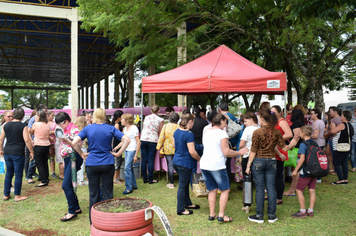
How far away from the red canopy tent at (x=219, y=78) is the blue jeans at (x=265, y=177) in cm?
213

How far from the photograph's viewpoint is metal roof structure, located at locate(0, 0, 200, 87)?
15683 mm

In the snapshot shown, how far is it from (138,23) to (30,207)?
5621 millimetres

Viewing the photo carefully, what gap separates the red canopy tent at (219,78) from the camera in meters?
6.19

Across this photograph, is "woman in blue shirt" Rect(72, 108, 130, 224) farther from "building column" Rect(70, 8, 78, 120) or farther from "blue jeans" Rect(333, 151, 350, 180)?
"building column" Rect(70, 8, 78, 120)

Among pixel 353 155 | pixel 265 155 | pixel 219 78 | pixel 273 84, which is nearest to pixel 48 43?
pixel 219 78

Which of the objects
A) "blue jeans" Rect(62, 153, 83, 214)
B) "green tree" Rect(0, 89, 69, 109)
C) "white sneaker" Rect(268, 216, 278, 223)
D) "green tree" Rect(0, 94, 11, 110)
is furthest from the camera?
"green tree" Rect(0, 89, 69, 109)

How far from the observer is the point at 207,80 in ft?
21.2

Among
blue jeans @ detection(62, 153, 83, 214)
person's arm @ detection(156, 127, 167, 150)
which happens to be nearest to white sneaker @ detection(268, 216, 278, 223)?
person's arm @ detection(156, 127, 167, 150)

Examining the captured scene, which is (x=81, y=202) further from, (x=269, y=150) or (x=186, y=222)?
(x=269, y=150)

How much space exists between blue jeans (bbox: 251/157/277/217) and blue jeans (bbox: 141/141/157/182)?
296 cm

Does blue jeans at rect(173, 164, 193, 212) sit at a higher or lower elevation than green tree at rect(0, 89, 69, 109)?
lower

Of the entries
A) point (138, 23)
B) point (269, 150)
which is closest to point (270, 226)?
point (269, 150)

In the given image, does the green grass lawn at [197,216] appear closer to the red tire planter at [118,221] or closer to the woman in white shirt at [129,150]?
the woman in white shirt at [129,150]

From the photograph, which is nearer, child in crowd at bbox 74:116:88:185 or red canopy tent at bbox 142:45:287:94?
child in crowd at bbox 74:116:88:185
